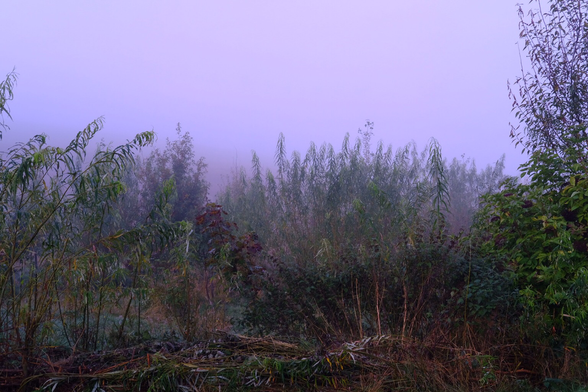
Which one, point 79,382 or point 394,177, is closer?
point 79,382

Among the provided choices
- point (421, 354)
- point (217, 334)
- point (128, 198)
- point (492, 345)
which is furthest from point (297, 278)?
point (128, 198)

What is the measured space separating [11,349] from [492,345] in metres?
4.04

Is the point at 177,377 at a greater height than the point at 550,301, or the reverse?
the point at 550,301

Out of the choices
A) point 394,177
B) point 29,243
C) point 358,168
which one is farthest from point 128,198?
point 29,243

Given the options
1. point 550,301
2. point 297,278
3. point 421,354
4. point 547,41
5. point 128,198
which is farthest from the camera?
point 128,198

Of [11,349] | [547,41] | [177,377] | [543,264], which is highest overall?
[547,41]

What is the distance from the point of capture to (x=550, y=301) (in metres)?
3.58

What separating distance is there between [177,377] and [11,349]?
149 centimetres

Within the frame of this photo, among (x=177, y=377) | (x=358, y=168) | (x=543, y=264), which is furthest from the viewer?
(x=358, y=168)

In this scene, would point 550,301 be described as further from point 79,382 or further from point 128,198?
point 128,198

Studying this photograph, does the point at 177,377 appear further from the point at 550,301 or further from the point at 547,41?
the point at 547,41

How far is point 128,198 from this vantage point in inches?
473

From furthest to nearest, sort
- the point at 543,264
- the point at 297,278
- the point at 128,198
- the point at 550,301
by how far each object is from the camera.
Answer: the point at 128,198 → the point at 297,278 → the point at 543,264 → the point at 550,301

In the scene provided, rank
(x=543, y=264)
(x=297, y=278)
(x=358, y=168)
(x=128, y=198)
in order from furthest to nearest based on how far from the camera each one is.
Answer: (x=128, y=198) < (x=358, y=168) < (x=297, y=278) < (x=543, y=264)
